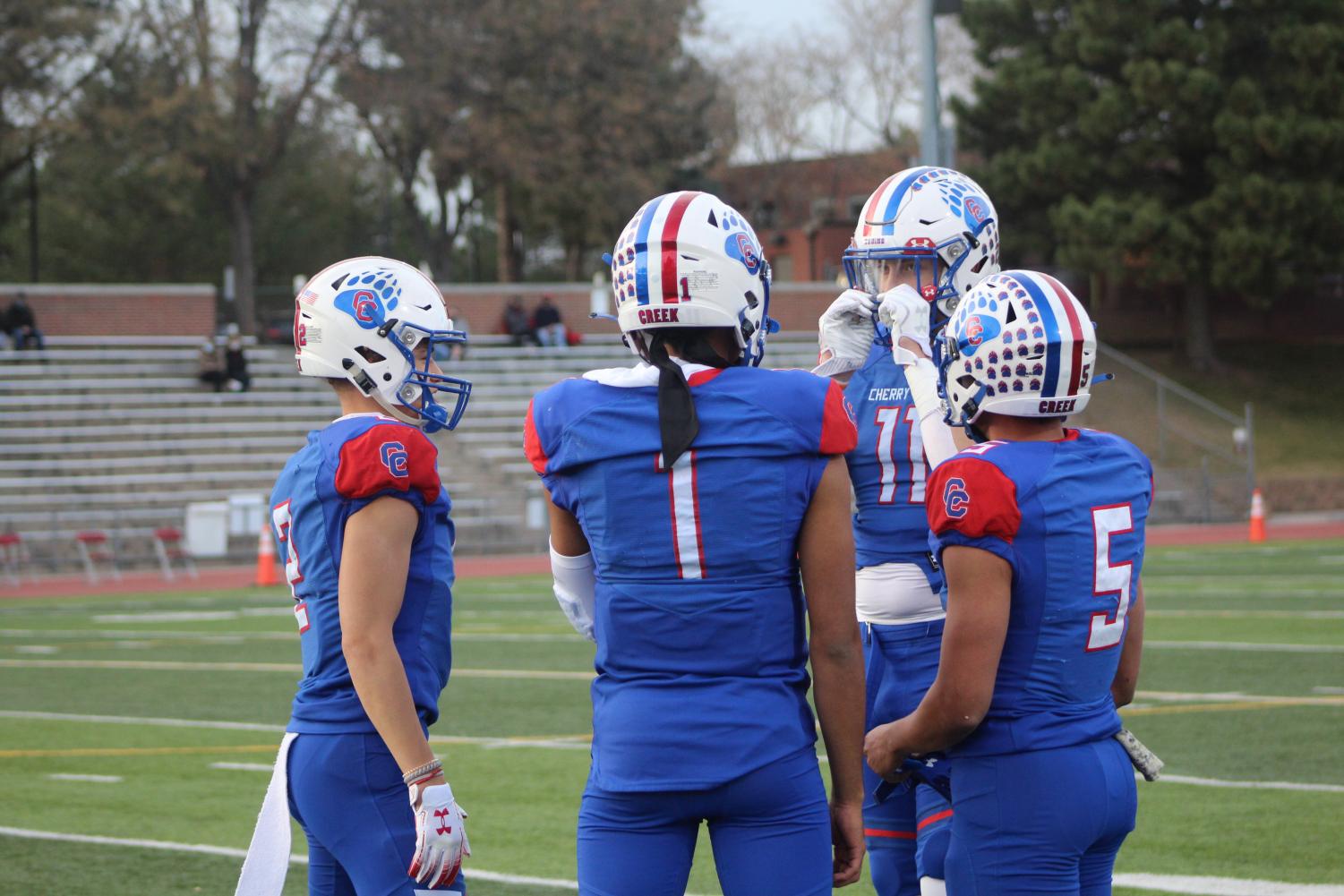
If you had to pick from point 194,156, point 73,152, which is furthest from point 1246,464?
point 73,152

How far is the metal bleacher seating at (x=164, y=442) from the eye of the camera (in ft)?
81.3

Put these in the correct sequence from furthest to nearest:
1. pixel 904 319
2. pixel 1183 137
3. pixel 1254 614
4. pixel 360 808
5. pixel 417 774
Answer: pixel 1183 137 → pixel 1254 614 → pixel 904 319 → pixel 360 808 → pixel 417 774

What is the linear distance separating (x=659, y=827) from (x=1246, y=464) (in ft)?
90.3

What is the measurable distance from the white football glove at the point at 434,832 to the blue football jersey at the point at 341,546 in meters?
0.24

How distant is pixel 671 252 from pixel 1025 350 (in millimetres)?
803

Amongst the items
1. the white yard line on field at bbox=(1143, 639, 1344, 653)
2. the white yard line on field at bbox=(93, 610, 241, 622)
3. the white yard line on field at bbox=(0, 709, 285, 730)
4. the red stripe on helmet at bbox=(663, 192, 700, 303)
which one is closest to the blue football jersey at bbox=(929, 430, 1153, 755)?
the red stripe on helmet at bbox=(663, 192, 700, 303)

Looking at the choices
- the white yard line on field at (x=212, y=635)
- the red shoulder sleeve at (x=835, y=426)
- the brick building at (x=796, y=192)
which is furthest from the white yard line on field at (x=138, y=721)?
the brick building at (x=796, y=192)

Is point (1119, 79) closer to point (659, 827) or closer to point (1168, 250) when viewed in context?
point (1168, 250)

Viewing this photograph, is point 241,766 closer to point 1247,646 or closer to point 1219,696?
point 1219,696

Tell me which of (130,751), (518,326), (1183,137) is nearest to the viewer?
→ (130,751)

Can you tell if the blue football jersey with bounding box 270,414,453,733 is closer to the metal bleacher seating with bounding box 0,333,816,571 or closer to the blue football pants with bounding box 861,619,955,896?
the blue football pants with bounding box 861,619,955,896

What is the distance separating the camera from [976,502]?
3260 millimetres

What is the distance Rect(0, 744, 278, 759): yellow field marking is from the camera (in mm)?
9055

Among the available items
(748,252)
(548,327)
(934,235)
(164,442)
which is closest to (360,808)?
(748,252)
